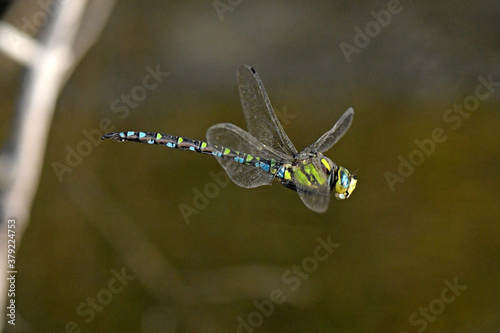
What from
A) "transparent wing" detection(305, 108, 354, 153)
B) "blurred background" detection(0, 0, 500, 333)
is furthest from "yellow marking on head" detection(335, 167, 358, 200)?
"blurred background" detection(0, 0, 500, 333)

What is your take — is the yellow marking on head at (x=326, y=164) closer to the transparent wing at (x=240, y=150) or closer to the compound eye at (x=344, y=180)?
the compound eye at (x=344, y=180)

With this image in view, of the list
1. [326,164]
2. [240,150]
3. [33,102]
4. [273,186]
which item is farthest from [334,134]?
[273,186]

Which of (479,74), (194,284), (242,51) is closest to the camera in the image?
(194,284)

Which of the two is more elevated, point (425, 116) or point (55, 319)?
point (425, 116)

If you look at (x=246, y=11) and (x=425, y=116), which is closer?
(x=425, y=116)

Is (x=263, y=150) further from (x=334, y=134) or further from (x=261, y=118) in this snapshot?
(x=334, y=134)

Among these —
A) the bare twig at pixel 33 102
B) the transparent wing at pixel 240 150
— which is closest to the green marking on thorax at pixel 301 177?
the transparent wing at pixel 240 150

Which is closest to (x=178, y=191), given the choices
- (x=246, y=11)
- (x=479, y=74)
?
(x=246, y=11)

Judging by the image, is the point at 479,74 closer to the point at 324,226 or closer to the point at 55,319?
the point at 324,226

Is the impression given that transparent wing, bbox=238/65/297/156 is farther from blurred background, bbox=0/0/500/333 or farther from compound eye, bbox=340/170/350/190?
blurred background, bbox=0/0/500/333
